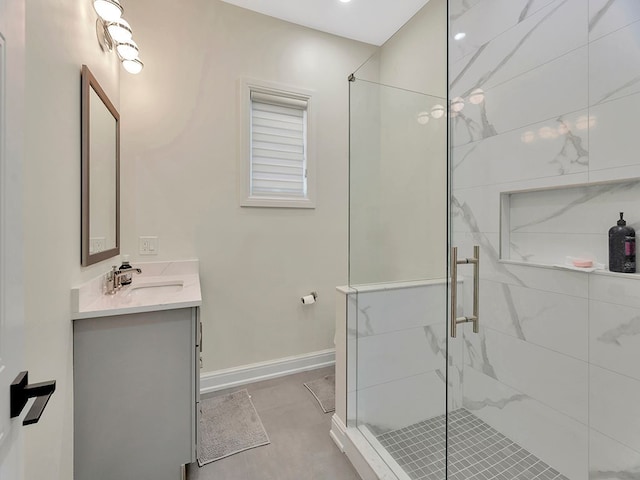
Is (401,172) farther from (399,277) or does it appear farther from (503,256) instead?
(503,256)

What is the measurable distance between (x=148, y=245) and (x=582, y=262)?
8.43 ft

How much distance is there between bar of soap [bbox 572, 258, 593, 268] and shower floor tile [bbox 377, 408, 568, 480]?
3.41 feet

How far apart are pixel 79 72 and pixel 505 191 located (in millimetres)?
2268

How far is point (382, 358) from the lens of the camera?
1758 millimetres

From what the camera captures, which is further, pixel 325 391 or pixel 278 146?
pixel 278 146

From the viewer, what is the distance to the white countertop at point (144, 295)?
4.19 feet

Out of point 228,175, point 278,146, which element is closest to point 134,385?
point 228,175

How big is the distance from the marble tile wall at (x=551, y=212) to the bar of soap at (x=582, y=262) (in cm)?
5

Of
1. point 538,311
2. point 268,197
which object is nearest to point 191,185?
point 268,197

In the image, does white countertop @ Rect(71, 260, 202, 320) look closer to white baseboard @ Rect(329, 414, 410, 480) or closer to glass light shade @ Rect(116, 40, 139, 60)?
white baseboard @ Rect(329, 414, 410, 480)

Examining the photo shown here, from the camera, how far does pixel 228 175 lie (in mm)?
2346

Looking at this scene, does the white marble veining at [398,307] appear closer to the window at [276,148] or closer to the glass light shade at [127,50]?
the window at [276,148]

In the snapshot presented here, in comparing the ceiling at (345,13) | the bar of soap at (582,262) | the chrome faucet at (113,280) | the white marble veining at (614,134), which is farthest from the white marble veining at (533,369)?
the ceiling at (345,13)

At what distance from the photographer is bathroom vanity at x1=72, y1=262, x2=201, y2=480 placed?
1267mm
